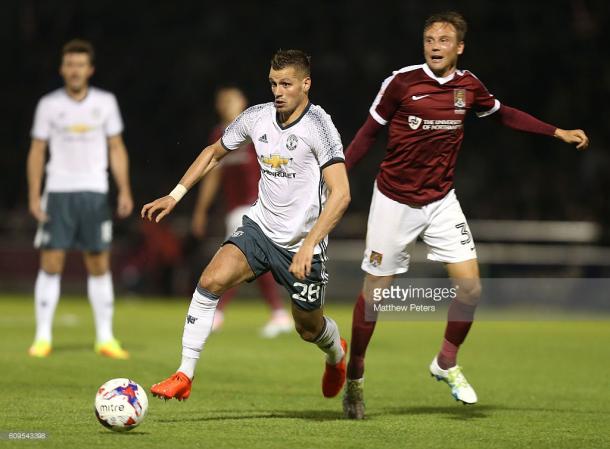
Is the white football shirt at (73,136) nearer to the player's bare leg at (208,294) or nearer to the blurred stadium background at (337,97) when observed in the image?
the player's bare leg at (208,294)

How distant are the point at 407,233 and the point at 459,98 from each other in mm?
895

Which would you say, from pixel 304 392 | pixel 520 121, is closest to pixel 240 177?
pixel 304 392

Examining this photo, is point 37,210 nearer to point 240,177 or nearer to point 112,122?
point 112,122

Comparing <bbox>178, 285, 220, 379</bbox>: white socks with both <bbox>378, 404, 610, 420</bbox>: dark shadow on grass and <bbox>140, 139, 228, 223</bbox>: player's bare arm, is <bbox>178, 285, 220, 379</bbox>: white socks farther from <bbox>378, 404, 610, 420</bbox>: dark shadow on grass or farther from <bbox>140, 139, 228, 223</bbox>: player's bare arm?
<bbox>378, 404, 610, 420</bbox>: dark shadow on grass

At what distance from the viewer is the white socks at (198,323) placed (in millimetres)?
6473

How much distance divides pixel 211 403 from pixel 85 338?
471 centimetres

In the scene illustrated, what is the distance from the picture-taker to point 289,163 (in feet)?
21.6

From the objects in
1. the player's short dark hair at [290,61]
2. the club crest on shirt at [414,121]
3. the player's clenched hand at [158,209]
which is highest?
the player's short dark hair at [290,61]

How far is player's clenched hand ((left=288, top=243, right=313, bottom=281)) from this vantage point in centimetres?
603

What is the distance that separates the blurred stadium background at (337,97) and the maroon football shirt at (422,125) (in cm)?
985

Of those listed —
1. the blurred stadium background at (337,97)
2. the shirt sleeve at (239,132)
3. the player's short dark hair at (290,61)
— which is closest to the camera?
the player's short dark hair at (290,61)

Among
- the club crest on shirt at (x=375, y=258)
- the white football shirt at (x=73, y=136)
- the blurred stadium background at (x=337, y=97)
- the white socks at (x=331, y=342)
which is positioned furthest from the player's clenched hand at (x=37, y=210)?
the blurred stadium background at (x=337, y=97)

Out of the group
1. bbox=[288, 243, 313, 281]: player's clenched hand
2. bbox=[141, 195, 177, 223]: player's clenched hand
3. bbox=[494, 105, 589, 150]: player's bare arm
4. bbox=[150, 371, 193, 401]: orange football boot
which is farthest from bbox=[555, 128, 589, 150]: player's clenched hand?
bbox=[150, 371, 193, 401]: orange football boot

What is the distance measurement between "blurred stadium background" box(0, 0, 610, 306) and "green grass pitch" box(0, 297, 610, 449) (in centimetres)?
424
